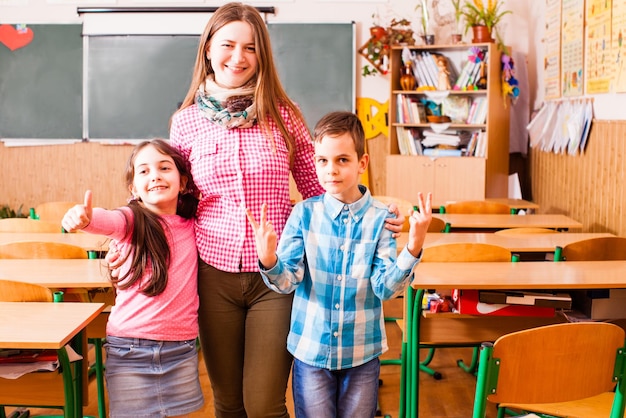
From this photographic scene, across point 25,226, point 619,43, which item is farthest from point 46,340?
point 619,43

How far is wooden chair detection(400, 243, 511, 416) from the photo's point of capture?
2.80m

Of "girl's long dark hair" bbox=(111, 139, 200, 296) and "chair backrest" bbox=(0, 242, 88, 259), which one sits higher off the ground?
"girl's long dark hair" bbox=(111, 139, 200, 296)

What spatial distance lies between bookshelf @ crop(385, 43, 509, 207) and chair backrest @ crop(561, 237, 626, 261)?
2236 millimetres

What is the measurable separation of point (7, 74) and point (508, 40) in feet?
14.1

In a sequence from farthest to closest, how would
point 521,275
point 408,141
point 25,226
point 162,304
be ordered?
point 408,141
point 25,226
point 521,275
point 162,304

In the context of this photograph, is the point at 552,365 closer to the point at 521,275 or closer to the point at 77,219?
the point at 521,275

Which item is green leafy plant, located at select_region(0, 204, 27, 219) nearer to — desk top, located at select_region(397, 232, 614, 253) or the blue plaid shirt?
desk top, located at select_region(397, 232, 614, 253)

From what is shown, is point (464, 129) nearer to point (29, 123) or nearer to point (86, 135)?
point (86, 135)

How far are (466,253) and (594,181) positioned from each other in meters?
1.79

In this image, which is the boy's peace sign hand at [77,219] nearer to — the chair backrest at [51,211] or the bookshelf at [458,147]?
the chair backrest at [51,211]

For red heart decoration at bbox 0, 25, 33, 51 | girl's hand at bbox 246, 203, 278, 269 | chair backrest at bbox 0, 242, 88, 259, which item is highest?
red heart decoration at bbox 0, 25, 33, 51

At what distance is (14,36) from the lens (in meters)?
6.47

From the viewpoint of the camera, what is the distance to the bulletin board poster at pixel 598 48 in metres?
4.27

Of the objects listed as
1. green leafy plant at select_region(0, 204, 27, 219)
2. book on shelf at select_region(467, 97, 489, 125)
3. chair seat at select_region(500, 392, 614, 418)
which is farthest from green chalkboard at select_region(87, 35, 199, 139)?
chair seat at select_region(500, 392, 614, 418)
